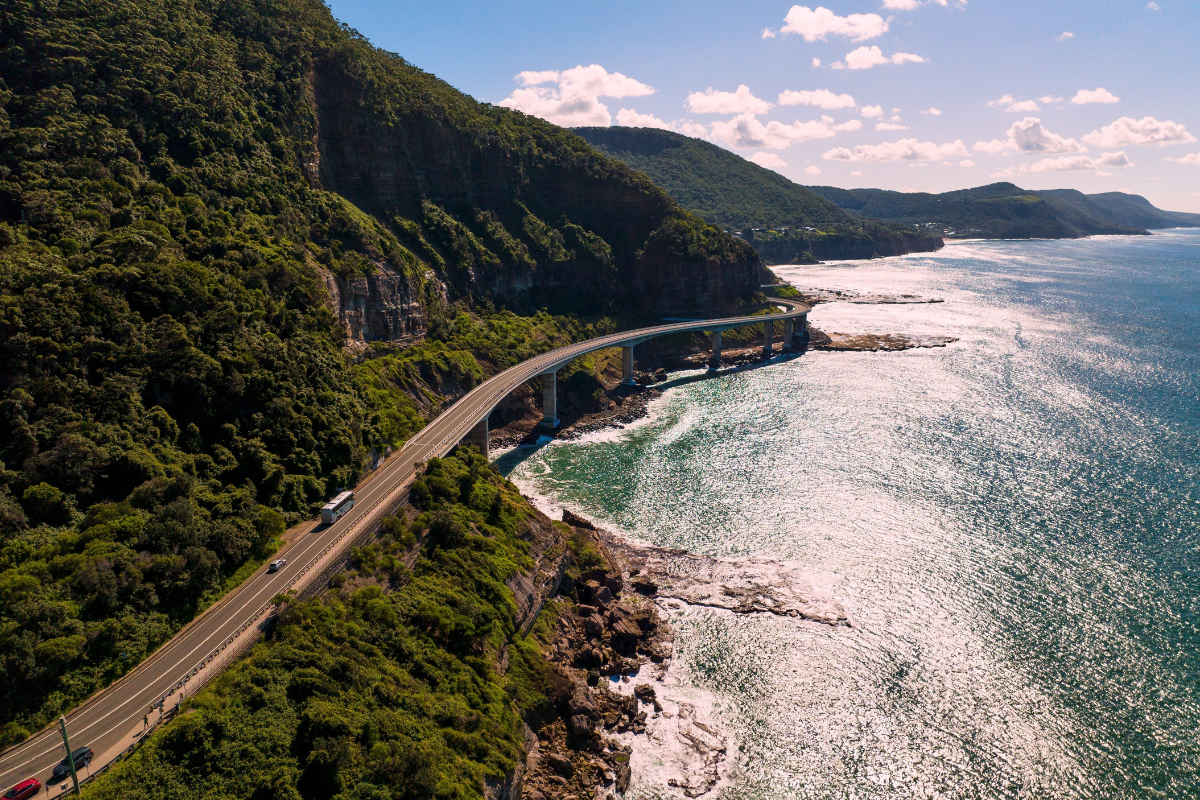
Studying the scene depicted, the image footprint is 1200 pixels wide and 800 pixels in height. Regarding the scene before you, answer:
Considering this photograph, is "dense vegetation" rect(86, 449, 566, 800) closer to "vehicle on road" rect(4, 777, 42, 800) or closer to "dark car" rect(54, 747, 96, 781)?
"dark car" rect(54, 747, 96, 781)

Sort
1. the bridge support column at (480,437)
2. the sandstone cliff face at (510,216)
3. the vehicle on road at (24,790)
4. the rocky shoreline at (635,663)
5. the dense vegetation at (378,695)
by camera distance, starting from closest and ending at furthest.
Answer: the vehicle on road at (24,790) → the dense vegetation at (378,695) → the rocky shoreline at (635,663) → the bridge support column at (480,437) → the sandstone cliff face at (510,216)

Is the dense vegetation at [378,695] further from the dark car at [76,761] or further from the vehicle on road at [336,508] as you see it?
the vehicle on road at [336,508]

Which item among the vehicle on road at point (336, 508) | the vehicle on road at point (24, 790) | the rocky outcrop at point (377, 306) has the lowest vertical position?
the vehicle on road at point (24, 790)

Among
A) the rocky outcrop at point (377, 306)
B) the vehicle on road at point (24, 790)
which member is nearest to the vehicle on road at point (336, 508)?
the vehicle on road at point (24, 790)

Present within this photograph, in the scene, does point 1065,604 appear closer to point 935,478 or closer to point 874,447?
point 935,478

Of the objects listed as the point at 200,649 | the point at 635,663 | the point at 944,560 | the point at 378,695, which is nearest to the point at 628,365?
the point at 944,560

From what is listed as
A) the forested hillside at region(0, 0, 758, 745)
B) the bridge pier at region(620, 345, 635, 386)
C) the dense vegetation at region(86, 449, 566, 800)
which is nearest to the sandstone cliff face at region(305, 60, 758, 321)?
the forested hillside at region(0, 0, 758, 745)

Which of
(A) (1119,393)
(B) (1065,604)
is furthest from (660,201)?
(B) (1065,604)
